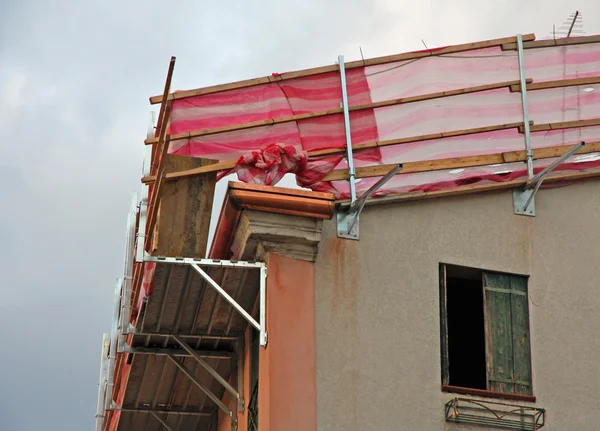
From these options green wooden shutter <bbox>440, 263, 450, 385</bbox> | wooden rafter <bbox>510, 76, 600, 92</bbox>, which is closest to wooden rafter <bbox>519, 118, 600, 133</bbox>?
wooden rafter <bbox>510, 76, 600, 92</bbox>

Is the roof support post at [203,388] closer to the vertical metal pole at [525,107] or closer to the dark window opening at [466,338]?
the dark window opening at [466,338]

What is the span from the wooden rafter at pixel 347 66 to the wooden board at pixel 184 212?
1531 millimetres

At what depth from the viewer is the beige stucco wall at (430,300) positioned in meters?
16.3

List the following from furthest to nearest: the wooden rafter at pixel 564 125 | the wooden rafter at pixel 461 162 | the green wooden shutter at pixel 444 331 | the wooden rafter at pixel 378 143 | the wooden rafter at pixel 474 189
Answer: the wooden rafter at pixel 564 125 → the wooden rafter at pixel 461 162 → the wooden rafter at pixel 474 189 → the green wooden shutter at pixel 444 331 → the wooden rafter at pixel 378 143

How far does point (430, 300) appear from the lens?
674 inches

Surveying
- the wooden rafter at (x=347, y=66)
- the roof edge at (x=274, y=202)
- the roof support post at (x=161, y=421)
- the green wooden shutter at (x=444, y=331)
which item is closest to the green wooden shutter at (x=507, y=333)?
the green wooden shutter at (x=444, y=331)

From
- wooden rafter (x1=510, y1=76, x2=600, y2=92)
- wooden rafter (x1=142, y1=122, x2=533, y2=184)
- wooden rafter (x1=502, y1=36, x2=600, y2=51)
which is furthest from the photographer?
wooden rafter (x1=502, y1=36, x2=600, y2=51)

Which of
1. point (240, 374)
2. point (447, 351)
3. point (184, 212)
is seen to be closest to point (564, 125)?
point (447, 351)

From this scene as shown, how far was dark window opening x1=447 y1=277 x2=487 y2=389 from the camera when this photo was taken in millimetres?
21000

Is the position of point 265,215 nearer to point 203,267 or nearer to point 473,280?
point 203,267

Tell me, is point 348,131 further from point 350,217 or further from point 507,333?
point 507,333

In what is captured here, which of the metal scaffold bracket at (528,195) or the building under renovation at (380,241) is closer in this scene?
the building under renovation at (380,241)

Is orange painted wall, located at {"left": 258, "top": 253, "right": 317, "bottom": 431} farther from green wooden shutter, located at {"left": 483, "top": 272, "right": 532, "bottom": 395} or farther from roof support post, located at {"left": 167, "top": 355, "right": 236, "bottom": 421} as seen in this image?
green wooden shutter, located at {"left": 483, "top": 272, "right": 532, "bottom": 395}

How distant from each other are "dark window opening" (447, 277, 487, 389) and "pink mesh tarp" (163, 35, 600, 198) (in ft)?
10.8
